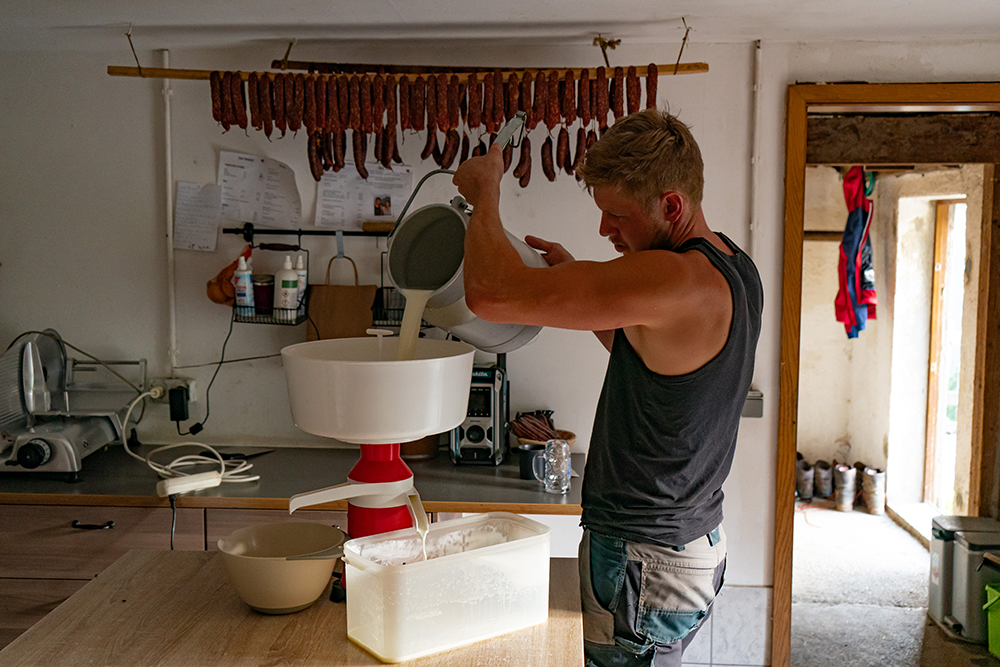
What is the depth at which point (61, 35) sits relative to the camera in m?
2.82

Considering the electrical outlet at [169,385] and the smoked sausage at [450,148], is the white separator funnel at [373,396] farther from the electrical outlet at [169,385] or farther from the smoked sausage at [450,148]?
the electrical outlet at [169,385]

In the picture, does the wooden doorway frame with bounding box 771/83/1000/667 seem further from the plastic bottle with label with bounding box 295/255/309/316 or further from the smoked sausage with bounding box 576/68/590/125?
the plastic bottle with label with bounding box 295/255/309/316

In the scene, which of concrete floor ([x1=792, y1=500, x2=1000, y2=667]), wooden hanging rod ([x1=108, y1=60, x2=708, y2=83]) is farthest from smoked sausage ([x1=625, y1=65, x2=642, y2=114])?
concrete floor ([x1=792, y1=500, x2=1000, y2=667])

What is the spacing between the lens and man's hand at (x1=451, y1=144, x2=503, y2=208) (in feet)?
4.96

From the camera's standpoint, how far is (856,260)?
5.10 metres

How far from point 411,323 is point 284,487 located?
1.08m

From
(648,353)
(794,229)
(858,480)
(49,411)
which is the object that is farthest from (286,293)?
(858,480)

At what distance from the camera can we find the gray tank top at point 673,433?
1.46m

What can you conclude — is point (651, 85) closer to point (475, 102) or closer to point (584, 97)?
point (584, 97)

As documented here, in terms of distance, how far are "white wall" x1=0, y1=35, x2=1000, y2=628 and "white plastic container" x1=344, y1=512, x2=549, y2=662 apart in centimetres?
158

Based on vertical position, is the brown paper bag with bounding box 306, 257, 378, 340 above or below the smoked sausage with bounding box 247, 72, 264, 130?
below

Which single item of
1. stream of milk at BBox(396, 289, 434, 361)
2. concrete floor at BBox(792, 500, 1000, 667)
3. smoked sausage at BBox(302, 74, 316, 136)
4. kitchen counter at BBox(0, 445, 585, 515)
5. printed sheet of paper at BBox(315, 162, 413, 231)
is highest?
smoked sausage at BBox(302, 74, 316, 136)

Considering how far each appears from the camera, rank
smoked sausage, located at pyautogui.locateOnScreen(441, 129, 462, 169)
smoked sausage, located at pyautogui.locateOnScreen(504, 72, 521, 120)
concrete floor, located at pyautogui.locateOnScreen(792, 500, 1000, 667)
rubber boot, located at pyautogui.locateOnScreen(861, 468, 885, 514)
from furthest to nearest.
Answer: rubber boot, located at pyautogui.locateOnScreen(861, 468, 885, 514)
concrete floor, located at pyautogui.locateOnScreen(792, 500, 1000, 667)
smoked sausage, located at pyautogui.locateOnScreen(441, 129, 462, 169)
smoked sausage, located at pyautogui.locateOnScreen(504, 72, 521, 120)

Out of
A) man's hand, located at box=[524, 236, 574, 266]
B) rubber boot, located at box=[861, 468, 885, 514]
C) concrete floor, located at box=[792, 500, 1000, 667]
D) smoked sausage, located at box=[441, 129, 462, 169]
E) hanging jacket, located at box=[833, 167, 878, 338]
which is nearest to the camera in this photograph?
man's hand, located at box=[524, 236, 574, 266]
